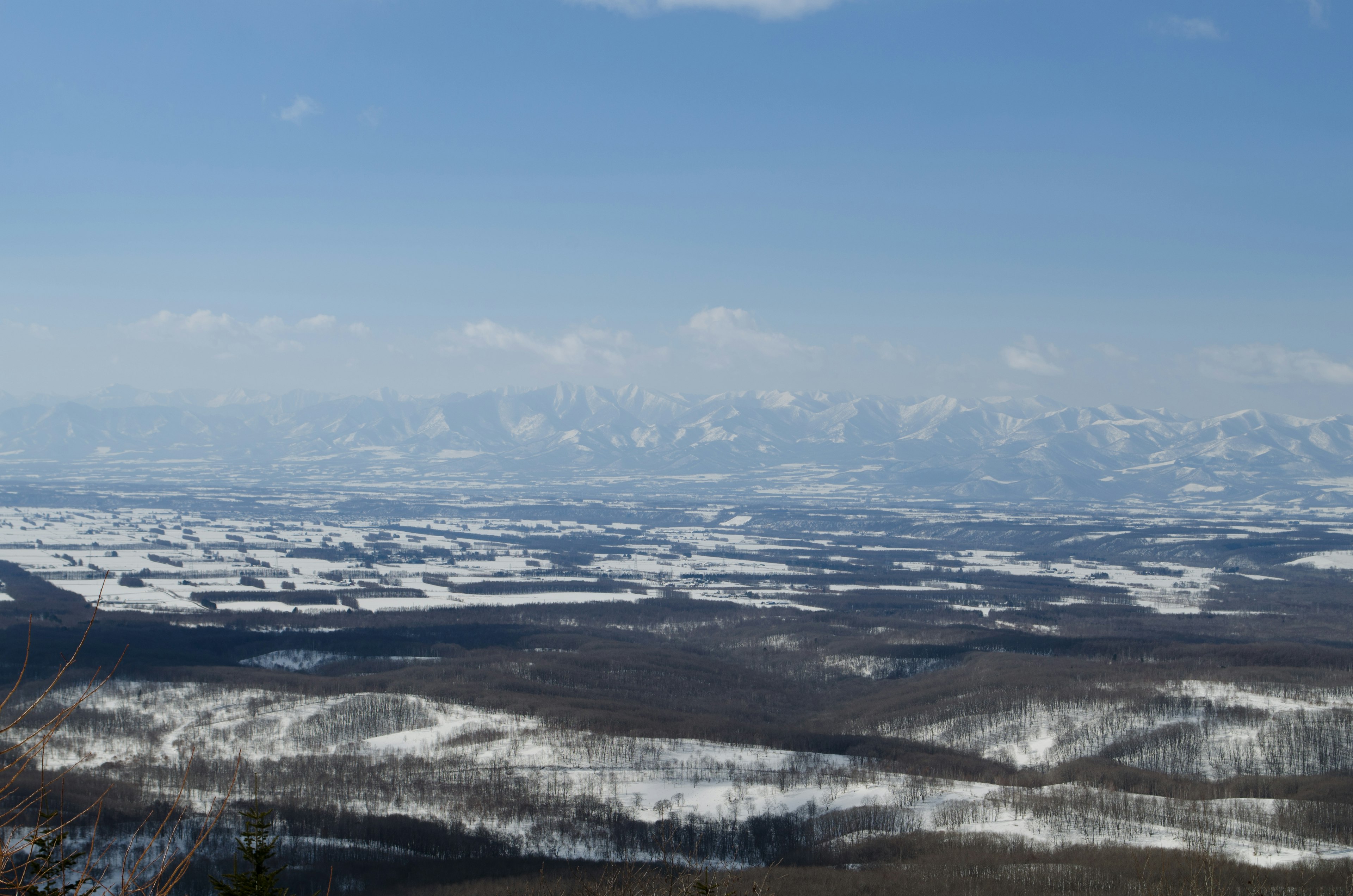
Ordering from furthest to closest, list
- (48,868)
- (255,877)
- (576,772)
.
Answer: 1. (576,772)
2. (255,877)
3. (48,868)

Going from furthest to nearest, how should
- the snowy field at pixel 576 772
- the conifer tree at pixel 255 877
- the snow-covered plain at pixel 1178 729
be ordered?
the snow-covered plain at pixel 1178 729, the snowy field at pixel 576 772, the conifer tree at pixel 255 877

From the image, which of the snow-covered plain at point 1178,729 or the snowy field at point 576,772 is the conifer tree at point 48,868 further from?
the snow-covered plain at point 1178,729

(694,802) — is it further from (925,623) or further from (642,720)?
(925,623)

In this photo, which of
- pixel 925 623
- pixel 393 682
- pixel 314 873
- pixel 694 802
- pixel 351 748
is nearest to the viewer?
pixel 314 873

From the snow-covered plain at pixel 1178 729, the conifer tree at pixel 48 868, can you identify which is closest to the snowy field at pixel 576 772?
the snow-covered plain at pixel 1178 729

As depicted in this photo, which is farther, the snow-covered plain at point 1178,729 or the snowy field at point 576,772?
the snow-covered plain at point 1178,729

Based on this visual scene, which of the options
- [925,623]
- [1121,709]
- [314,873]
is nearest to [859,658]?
[925,623]

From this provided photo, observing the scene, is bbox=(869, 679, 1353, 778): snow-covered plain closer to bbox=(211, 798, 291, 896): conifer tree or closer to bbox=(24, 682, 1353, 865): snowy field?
bbox=(24, 682, 1353, 865): snowy field

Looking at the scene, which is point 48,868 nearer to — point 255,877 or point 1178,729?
point 255,877

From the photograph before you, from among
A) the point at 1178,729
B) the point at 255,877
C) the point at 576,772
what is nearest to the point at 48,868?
the point at 255,877

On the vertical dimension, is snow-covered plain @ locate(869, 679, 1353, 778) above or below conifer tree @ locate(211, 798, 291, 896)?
below

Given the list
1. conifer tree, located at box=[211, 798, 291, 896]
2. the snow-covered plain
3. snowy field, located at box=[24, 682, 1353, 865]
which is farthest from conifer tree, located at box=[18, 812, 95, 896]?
the snow-covered plain
